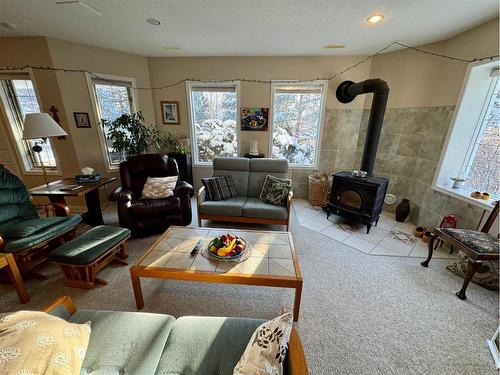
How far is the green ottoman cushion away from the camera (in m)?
1.78

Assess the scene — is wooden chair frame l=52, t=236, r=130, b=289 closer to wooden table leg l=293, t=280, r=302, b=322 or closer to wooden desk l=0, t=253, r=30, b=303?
wooden desk l=0, t=253, r=30, b=303

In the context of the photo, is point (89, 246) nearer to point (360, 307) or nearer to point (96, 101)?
point (360, 307)

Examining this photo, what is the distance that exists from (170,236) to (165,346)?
111 centimetres

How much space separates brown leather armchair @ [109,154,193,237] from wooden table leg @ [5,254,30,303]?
3.22ft

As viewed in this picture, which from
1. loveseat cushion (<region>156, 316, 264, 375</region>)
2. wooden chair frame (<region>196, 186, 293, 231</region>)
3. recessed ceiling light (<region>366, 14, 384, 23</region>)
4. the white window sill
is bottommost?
wooden chair frame (<region>196, 186, 293, 231</region>)

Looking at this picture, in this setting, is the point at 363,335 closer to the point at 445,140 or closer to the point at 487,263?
the point at 487,263

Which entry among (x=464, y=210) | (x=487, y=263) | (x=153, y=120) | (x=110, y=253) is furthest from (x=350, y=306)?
(x=153, y=120)

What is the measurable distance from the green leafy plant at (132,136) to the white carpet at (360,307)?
201 cm

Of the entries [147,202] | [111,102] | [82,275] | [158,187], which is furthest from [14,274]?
[111,102]

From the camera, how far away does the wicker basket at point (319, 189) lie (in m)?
3.84

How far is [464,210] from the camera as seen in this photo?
99.5 inches

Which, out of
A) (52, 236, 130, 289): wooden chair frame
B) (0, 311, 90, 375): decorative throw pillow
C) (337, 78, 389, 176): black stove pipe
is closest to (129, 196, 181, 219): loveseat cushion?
(52, 236, 130, 289): wooden chair frame

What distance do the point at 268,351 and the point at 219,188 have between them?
96.4 inches

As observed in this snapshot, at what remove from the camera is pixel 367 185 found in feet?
9.51
